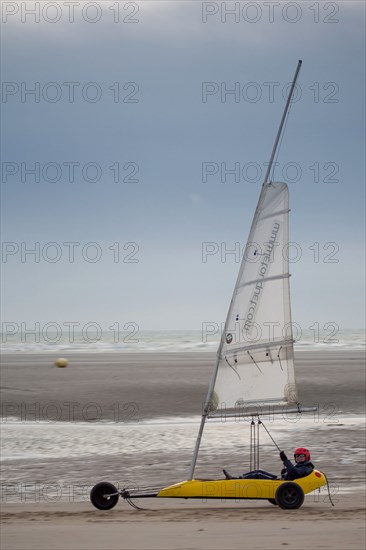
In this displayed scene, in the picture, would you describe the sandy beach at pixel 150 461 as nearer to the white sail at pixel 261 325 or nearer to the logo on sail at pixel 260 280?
the white sail at pixel 261 325

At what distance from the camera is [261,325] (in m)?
15.6

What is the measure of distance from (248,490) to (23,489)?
561 centimetres

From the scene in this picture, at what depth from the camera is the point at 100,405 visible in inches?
1406

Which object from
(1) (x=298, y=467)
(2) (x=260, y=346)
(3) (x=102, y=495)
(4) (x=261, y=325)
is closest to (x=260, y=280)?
(4) (x=261, y=325)

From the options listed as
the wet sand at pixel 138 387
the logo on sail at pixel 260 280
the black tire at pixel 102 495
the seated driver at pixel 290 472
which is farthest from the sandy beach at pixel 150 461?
the logo on sail at pixel 260 280

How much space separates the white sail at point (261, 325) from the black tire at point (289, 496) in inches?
57.1

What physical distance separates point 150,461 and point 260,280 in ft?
26.3

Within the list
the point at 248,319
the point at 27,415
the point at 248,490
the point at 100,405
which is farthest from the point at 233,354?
the point at 100,405

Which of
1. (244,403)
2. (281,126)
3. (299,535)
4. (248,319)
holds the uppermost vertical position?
(281,126)

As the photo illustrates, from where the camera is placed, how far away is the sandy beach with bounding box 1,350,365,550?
1326 cm

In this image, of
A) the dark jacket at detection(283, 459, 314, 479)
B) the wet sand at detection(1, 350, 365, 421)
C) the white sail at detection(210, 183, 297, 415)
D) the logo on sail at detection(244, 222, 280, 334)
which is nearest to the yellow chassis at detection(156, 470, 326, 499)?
the dark jacket at detection(283, 459, 314, 479)

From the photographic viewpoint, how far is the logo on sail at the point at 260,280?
1559 centimetres

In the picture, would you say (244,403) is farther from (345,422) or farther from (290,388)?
(345,422)

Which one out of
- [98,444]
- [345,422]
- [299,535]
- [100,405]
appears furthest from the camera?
[100,405]
